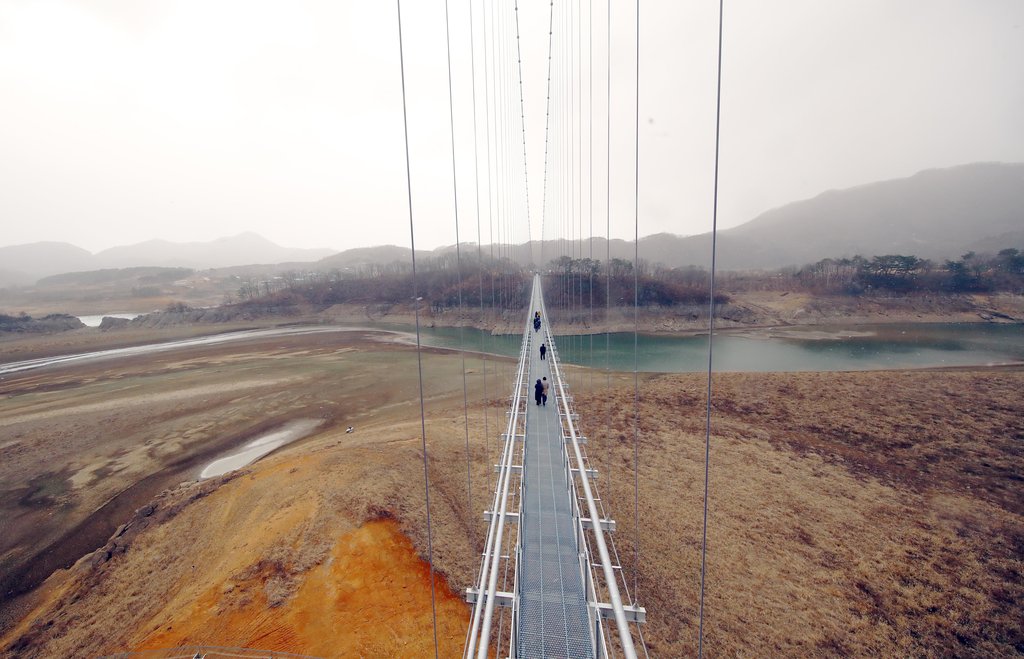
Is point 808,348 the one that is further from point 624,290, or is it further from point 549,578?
point 549,578

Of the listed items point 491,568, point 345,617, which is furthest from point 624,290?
point 491,568

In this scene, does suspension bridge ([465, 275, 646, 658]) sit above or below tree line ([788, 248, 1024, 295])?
below

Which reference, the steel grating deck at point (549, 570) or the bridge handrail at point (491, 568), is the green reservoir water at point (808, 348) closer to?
the steel grating deck at point (549, 570)

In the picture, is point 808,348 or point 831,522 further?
point 808,348

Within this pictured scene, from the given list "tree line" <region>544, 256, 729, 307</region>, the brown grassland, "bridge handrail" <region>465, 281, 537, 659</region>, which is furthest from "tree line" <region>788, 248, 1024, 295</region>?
"bridge handrail" <region>465, 281, 537, 659</region>

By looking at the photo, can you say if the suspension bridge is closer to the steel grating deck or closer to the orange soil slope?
the steel grating deck

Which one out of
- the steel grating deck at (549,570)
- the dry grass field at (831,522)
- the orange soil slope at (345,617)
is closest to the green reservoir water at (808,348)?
the dry grass field at (831,522)

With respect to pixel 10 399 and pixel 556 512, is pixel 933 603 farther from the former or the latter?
pixel 10 399
